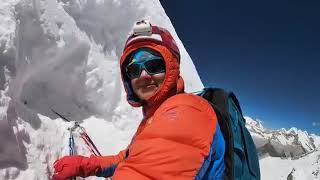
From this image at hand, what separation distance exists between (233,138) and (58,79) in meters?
3.69

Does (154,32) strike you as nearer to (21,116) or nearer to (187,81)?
(21,116)

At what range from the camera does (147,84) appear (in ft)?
7.29

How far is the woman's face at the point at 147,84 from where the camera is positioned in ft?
7.11

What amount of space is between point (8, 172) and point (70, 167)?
0.57 m

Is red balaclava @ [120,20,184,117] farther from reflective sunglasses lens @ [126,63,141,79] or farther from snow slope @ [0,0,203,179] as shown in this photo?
snow slope @ [0,0,203,179]

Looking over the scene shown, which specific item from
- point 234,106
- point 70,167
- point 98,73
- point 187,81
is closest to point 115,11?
point 98,73

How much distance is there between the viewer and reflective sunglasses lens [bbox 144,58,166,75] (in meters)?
2.18

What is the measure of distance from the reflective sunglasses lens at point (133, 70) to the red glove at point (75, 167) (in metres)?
0.92

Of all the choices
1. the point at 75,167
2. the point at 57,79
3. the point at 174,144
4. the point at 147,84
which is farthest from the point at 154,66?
the point at 57,79

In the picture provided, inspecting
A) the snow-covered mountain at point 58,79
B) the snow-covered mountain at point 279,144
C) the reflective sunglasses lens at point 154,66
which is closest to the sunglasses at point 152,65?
the reflective sunglasses lens at point 154,66

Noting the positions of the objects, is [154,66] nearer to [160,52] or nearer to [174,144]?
[160,52]

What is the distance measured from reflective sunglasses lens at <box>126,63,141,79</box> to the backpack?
431 mm

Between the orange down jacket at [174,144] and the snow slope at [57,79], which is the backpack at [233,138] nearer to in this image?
the orange down jacket at [174,144]

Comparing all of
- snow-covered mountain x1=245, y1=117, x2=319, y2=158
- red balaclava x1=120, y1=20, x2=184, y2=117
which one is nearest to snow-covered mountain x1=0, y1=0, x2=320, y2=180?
red balaclava x1=120, y1=20, x2=184, y2=117
